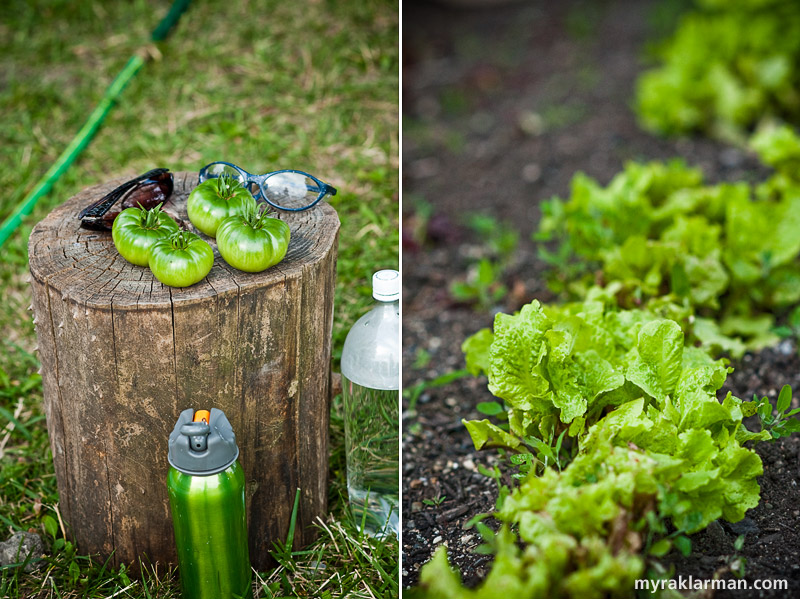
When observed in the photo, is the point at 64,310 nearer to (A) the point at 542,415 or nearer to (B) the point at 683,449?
(A) the point at 542,415

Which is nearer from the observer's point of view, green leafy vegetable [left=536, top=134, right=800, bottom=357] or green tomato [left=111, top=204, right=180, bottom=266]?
green tomato [left=111, top=204, right=180, bottom=266]

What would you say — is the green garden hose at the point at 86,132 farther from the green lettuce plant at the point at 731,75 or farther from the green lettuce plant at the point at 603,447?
the green lettuce plant at the point at 731,75

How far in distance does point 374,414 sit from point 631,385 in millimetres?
818

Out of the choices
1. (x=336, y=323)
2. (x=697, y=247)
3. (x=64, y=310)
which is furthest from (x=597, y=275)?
(x=64, y=310)

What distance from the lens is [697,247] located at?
Answer: 128 inches

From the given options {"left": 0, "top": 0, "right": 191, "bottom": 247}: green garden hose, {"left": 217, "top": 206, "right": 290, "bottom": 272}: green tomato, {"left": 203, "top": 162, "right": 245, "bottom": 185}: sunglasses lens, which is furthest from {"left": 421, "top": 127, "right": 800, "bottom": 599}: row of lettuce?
{"left": 0, "top": 0, "right": 191, "bottom": 247}: green garden hose

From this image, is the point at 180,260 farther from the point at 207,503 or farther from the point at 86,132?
the point at 86,132

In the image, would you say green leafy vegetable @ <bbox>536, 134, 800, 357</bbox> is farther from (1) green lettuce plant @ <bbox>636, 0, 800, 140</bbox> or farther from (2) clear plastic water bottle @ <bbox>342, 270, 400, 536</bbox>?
(1) green lettuce plant @ <bbox>636, 0, 800, 140</bbox>

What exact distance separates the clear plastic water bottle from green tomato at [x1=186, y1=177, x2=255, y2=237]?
1.68 ft

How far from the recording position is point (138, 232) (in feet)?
6.95

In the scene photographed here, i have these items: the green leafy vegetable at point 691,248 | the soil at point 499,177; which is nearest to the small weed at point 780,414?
the soil at point 499,177

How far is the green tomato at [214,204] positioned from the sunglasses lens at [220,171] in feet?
0.56

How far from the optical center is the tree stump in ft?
6.68

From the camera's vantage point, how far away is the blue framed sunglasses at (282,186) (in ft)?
8.09
